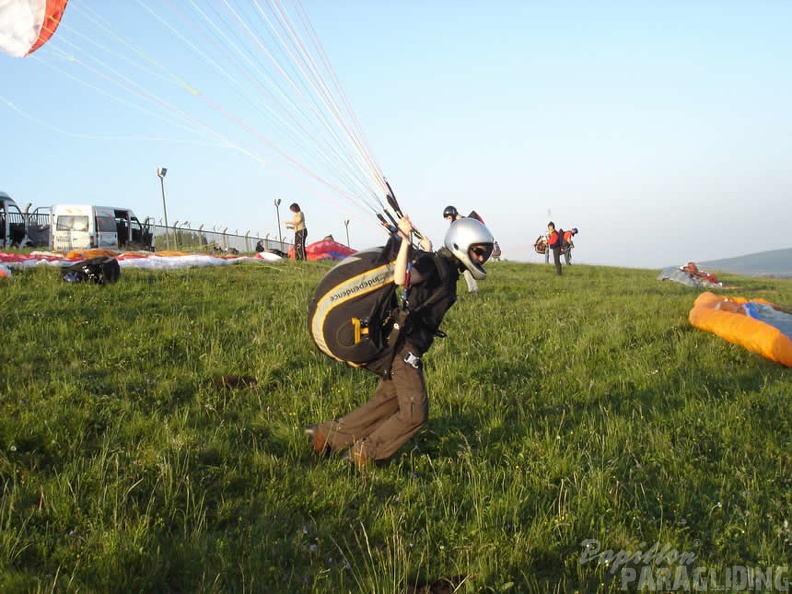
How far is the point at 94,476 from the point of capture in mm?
3898

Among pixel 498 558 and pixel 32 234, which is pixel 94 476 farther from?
pixel 32 234

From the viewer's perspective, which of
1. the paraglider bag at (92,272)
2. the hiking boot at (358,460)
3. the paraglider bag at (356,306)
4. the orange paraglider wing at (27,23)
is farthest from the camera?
the paraglider bag at (92,272)

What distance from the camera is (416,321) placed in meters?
4.62

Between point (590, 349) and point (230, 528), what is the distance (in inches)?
235

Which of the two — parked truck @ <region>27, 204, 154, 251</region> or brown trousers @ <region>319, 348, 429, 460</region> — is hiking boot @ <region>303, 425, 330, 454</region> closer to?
brown trousers @ <region>319, 348, 429, 460</region>

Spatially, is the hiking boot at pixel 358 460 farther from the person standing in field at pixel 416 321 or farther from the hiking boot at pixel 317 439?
the hiking boot at pixel 317 439

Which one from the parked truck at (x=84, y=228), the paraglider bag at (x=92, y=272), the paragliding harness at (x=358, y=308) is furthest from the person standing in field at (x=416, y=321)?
the parked truck at (x=84, y=228)

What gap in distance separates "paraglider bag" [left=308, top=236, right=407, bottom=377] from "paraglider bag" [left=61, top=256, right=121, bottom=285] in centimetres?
768

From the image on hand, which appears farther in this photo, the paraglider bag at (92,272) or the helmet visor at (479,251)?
the paraglider bag at (92,272)

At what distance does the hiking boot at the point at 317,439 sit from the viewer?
15.6 ft

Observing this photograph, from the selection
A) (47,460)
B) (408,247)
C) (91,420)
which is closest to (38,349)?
(91,420)

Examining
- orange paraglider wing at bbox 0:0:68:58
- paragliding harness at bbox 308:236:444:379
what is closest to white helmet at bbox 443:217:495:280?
paragliding harness at bbox 308:236:444:379

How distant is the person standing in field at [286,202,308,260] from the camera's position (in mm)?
19109

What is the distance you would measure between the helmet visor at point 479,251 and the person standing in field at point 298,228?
1493 centimetres
